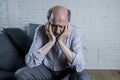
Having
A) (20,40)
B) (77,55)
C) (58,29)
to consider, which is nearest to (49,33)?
(58,29)

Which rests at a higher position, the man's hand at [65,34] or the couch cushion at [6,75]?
the man's hand at [65,34]

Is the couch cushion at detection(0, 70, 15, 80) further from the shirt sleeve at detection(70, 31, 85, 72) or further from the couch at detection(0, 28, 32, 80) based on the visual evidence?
the shirt sleeve at detection(70, 31, 85, 72)

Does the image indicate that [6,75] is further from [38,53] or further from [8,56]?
[38,53]

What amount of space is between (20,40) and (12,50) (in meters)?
0.15

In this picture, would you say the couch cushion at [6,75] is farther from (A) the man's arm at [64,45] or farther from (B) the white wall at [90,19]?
(B) the white wall at [90,19]

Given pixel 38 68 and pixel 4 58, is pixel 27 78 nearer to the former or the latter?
pixel 38 68

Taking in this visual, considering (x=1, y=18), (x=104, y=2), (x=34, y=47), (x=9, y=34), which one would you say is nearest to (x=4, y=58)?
(x=9, y=34)

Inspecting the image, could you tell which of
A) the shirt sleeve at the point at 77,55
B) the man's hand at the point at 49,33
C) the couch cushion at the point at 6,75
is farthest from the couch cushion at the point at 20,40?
the shirt sleeve at the point at 77,55

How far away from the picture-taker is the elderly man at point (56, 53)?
1667 mm

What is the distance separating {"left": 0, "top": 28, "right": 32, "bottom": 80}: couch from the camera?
218 centimetres

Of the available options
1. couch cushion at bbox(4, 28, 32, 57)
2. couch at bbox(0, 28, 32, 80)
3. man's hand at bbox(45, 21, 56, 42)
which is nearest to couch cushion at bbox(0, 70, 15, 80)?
couch at bbox(0, 28, 32, 80)

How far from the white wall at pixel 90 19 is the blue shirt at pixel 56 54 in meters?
1.01

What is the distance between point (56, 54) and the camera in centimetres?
184

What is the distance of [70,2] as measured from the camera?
2785mm
